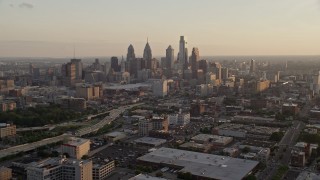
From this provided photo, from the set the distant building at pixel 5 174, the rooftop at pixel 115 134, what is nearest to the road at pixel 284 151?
the rooftop at pixel 115 134

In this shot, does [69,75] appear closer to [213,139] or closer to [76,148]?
[213,139]

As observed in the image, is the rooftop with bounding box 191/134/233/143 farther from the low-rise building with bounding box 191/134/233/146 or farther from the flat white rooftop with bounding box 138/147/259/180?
the flat white rooftop with bounding box 138/147/259/180

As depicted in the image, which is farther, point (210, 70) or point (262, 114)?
point (210, 70)

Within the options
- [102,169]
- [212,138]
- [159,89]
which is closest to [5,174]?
[102,169]

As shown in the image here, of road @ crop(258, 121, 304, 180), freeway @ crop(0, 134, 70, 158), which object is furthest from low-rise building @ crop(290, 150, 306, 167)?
freeway @ crop(0, 134, 70, 158)

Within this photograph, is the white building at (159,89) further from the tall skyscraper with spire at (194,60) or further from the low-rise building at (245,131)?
the low-rise building at (245,131)

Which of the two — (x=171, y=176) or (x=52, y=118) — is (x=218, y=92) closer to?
(x=52, y=118)

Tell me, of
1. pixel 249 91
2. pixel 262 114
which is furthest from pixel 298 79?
pixel 262 114
